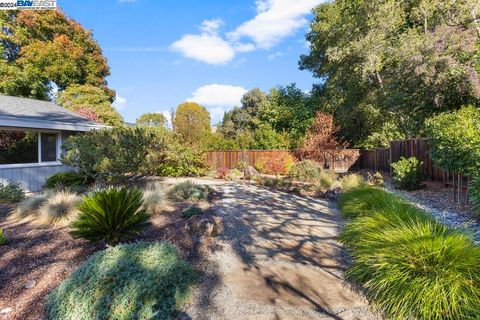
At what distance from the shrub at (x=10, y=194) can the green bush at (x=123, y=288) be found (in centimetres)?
648


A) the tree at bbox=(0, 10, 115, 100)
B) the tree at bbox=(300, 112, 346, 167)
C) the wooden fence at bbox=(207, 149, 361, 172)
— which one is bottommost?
the wooden fence at bbox=(207, 149, 361, 172)

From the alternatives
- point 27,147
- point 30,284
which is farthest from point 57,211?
point 27,147

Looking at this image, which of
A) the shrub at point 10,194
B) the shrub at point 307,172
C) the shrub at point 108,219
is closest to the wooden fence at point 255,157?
the shrub at point 307,172

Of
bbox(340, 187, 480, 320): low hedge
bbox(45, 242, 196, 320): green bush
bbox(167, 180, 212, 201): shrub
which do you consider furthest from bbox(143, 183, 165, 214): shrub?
bbox(340, 187, 480, 320): low hedge

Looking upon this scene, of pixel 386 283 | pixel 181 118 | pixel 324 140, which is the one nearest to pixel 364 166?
pixel 324 140

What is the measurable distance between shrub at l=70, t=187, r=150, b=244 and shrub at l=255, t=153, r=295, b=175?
12176 millimetres

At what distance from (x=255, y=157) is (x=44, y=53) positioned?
17130 millimetres

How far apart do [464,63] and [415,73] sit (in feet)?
4.35

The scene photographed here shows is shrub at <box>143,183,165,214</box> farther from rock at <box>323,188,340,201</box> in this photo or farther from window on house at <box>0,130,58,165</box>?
window on house at <box>0,130,58,165</box>

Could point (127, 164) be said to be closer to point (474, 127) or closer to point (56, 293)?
point (56, 293)

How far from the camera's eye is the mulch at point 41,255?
298 cm

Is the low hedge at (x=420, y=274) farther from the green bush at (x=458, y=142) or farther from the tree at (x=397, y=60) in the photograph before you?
the tree at (x=397, y=60)

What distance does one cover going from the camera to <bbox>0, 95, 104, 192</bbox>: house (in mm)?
9188

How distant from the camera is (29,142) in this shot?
1001 cm
